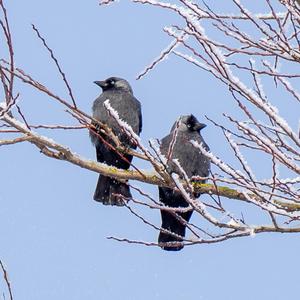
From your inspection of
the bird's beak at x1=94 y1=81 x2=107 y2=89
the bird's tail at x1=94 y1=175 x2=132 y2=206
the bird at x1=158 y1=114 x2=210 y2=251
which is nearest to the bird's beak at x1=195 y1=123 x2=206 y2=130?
the bird at x1=158 y1=114 x2=210 y2=251

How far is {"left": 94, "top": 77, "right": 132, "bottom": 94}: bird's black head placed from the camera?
27.9ft

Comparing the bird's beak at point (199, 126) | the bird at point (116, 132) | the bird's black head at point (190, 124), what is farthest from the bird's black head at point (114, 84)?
the bird's beak at point (199, 126)

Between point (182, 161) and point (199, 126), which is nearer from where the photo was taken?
point (182, 161)

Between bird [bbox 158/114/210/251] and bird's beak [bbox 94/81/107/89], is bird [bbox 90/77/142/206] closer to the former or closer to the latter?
bird's beak [bbox 94/81/107/89]

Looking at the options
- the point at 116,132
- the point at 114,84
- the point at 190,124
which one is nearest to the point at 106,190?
the point at 116,132

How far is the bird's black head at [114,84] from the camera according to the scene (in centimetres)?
849

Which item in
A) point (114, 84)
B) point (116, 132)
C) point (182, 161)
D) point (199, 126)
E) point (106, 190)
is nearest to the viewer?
point (182, 161)

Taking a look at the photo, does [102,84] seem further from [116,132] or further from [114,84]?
[116,132]

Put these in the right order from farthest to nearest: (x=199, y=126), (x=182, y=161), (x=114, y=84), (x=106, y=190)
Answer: (x=114, y=84), (x=106, y=190), (x=199, y=126), (x=182, y=161)

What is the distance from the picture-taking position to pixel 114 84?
28.1 feet

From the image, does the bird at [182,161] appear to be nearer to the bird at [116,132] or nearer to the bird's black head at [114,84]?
the bird at [116,132]

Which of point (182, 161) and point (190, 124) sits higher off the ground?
point (190, 124)

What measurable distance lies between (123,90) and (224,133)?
204 inches

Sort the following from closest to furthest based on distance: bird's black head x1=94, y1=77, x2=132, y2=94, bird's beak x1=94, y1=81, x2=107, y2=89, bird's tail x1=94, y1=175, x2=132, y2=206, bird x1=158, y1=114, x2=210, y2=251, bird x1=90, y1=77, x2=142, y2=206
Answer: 1. bird x1=158, y1=114, x2=210, y2=251
2. bird x1=90, y1=77, x2=142, y2=206
3. bird's tail x1=94, y1=175, x2=132, y2=206
4. bird's black head x1=94, y1=77, x2=132, y2=94
5. bird's beak x1=94, y1=81, x2=107, y2=89
